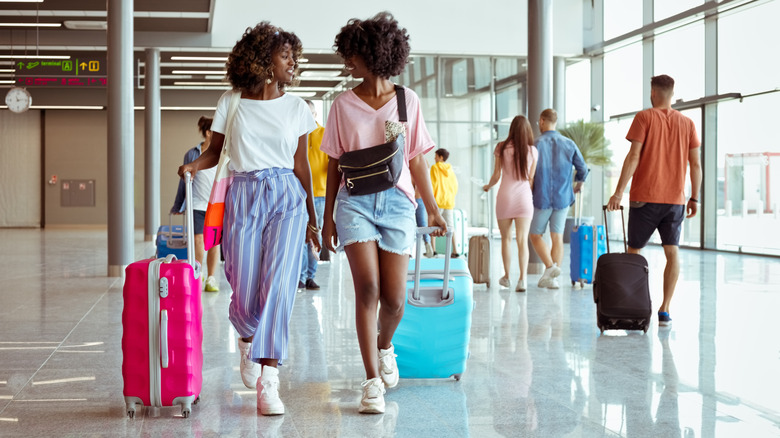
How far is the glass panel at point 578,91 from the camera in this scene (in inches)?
780

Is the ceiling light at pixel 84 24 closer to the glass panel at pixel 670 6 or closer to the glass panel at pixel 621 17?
the glass panel at pixel 621 17

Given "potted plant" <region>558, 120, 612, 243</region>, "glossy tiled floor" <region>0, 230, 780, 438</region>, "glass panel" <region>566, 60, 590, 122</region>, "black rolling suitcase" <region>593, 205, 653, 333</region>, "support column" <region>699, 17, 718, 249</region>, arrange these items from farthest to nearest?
"glass panel" <region>566, 60, 590, 122</region>
"potted plant" <region>558, 120, 612, 243</region>
"support column" <region>699, 17, 718, 249</region>
"black rolling suitcase" <region>593, 205, 653, 333</region>
"glossy tiled floor" <region>0, 230, 780, 438</region>

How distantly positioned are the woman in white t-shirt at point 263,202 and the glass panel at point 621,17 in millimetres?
15147

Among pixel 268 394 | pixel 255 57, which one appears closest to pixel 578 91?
pixel 255 57

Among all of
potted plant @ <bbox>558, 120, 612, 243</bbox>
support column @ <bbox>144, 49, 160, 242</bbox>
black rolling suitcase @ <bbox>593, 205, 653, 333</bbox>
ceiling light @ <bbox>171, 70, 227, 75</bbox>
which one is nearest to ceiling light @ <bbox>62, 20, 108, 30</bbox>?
support column @ <bbox>144, 49, 160, 242</bbox>

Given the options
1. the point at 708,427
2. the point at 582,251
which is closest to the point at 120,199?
the point at 582,251

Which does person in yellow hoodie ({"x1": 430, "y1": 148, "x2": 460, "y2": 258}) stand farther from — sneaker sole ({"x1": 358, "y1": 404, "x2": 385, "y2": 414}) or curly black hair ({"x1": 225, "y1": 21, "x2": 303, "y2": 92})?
sneaker sole ({"x1": 358, "y1": 404, "x2": 385, "y2": 414})

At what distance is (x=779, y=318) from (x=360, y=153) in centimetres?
453

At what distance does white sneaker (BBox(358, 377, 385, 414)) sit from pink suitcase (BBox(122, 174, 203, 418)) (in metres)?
0.76

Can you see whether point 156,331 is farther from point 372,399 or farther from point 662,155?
point 662,155

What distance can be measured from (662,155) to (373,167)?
129 inches

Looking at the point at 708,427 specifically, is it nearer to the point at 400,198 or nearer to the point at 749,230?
the point at 400,198

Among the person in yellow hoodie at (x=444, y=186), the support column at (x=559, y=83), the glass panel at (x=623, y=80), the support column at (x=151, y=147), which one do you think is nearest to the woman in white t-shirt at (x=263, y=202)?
the person in yellow hoodie at (x=444, y=186)

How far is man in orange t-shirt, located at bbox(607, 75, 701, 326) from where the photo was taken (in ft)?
20.1
